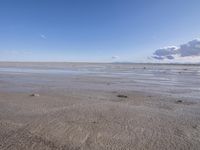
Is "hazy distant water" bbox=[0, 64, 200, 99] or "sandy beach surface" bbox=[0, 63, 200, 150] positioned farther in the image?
"hazy distant water" bbox=[0, 64, 200, 99]

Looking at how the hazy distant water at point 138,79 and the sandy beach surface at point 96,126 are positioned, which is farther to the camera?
the hazy distant water at point 138,79

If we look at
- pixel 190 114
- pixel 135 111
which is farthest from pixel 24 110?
pixel 190 114

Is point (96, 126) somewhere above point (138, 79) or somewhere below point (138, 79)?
above

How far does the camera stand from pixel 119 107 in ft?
25.1

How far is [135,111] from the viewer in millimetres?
7148

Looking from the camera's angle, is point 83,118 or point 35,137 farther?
point 83,118

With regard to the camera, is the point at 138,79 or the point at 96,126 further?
the point at 138,79

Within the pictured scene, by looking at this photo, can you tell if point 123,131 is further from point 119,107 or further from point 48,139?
point 119,107

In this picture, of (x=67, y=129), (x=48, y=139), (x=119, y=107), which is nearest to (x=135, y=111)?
(x=119, y=107)

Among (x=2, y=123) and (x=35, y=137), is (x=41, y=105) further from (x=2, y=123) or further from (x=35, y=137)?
(x=35, y=137)

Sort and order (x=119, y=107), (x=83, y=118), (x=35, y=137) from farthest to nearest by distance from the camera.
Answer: (x=119, y=107)
(x=83, y=118)
(x=35, y=137)

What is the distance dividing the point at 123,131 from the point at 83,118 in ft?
5.12

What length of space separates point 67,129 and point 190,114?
4.74m

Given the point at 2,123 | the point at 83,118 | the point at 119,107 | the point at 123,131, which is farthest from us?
the point at 119,107
